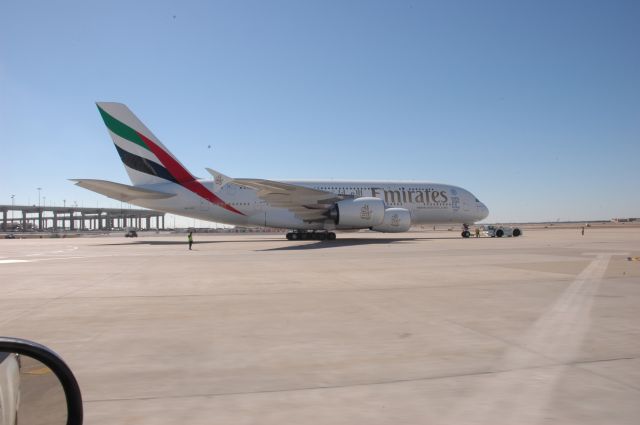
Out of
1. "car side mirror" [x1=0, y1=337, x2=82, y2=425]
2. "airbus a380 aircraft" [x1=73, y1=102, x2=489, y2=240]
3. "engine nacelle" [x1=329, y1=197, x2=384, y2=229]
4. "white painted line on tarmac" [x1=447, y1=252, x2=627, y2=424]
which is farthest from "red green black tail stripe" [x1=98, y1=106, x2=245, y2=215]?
"car side mirror" [x1=0, y1=337, x2=82, y2=425]

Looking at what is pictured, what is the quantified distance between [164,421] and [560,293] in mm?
7547

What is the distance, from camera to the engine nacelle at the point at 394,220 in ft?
95.6

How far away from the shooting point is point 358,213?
27.8m

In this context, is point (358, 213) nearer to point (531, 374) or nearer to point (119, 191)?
point (119, 191)

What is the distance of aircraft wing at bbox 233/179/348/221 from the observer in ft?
88.9

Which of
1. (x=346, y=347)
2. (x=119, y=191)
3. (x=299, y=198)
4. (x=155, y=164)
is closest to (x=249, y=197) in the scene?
(x=299, y=198)

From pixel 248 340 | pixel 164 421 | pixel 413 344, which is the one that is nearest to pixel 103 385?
pixel 164 421

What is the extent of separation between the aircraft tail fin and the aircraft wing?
6353mm

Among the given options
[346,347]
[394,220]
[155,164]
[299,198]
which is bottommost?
[346,347]

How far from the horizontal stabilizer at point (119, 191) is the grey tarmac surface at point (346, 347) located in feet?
57.6

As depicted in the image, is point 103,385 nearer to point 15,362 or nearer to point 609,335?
point 15,362

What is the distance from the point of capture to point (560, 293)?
28.1ft

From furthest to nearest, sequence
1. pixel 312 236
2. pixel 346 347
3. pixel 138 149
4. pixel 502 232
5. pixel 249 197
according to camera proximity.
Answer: pixel 502 232 → pixel 312 236 → pixel 249 197 → pixel 138 149 → pixel 346 347

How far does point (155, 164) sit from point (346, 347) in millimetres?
28367
